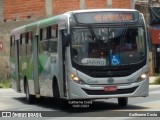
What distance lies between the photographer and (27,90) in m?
23.4

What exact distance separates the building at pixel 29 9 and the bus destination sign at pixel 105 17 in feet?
85.8

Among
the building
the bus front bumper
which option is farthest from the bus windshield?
the building

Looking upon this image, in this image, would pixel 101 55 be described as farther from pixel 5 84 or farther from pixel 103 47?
pixel 5 84

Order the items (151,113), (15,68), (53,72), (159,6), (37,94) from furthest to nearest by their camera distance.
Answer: (159,6) → (15,68) → (37,94) → (53,72) → (151,113)

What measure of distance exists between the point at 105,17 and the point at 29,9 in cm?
3066

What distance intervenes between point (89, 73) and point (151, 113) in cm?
237

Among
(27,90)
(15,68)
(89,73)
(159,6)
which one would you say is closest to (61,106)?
(89,73)

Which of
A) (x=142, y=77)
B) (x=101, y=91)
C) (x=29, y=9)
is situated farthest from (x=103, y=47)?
(x=29, y=9)

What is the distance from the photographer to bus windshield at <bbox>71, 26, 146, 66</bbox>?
17.5m

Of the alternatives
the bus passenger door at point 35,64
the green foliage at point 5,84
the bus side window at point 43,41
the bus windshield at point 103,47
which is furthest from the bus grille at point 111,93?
the green foliage at point 5,84

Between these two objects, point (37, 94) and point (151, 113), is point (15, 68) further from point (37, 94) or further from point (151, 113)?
point (151, 113)

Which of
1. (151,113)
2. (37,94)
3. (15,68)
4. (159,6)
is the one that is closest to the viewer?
(151,113)

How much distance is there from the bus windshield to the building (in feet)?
86.6

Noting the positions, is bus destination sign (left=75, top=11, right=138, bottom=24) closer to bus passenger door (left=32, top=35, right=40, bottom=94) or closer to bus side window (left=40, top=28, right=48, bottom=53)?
bus side window (left=40, top=28, right=48, bottom=53)
